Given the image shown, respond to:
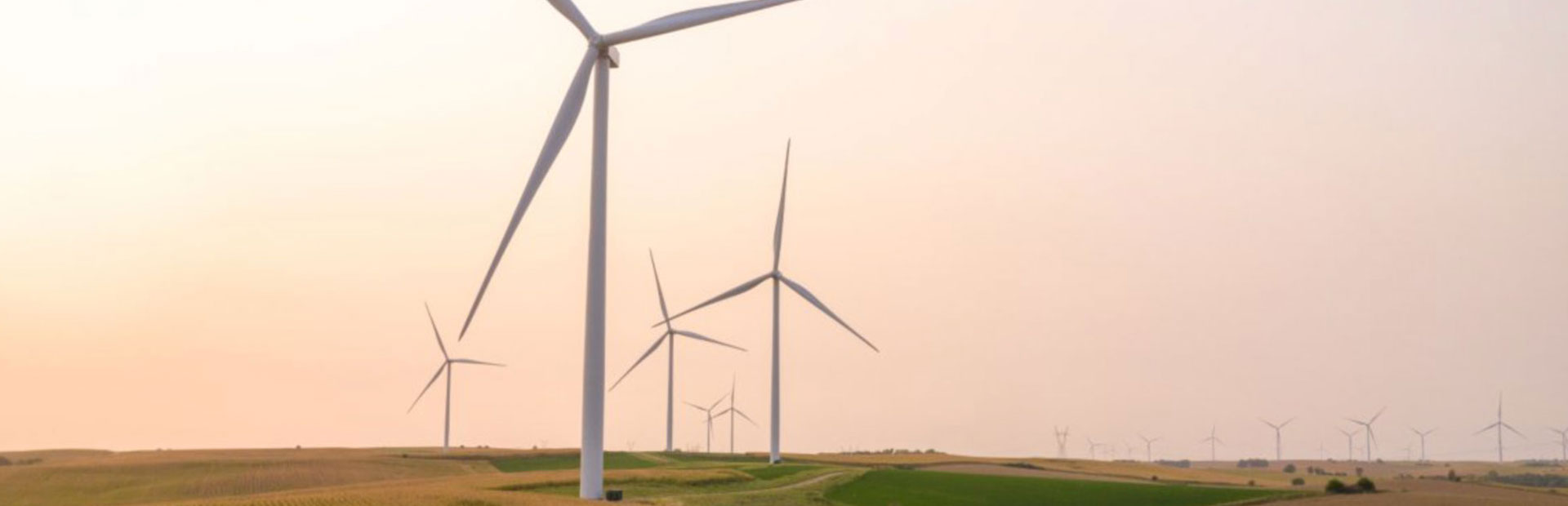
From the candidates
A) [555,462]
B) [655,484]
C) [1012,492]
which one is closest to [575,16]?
[655,484]

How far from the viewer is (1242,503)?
77.4 m

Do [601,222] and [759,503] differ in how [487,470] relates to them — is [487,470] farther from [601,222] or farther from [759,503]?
[601,222]

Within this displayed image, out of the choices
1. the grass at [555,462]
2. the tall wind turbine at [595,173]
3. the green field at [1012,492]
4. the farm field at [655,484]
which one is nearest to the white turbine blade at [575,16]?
the tall wind turbine at [595,173]

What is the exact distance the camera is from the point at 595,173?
59.7m

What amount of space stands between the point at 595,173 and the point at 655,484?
81.0 feet

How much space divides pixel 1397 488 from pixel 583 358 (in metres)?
57.2

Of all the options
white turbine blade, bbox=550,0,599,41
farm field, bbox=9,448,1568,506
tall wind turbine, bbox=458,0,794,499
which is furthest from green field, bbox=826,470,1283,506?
white turbine blade, bbox=550,0,599,41

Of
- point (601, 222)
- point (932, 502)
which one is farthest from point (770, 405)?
point (601, 222)

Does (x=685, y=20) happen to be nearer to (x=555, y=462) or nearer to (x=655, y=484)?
(x=655, y=484)

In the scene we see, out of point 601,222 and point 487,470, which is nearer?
point 601,222

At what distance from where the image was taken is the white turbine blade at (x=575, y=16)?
62.7m

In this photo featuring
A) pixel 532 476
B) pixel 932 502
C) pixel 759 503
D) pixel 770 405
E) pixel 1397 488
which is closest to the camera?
pixel 759 503

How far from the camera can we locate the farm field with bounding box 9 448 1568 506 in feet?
237

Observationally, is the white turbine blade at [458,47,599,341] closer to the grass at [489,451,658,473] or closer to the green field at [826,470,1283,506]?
the green field at [826,470,1283,506]
